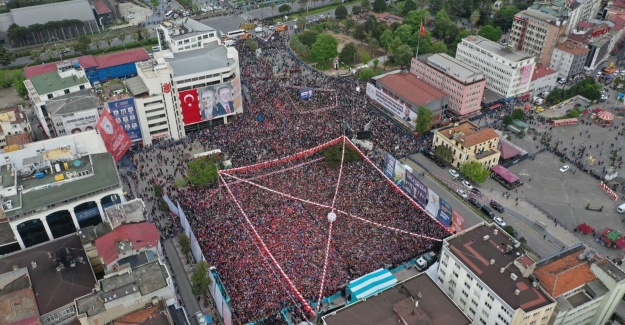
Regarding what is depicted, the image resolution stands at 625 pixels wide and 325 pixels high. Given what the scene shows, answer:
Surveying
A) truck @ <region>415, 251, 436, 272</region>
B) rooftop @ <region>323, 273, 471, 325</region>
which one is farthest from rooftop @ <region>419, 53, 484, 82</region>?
rooftop @ <region>323, 273, 471, 325</region>

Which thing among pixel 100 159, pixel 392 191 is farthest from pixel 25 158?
pixel 392 191

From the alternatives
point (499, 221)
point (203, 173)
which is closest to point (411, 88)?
point (499, 221)

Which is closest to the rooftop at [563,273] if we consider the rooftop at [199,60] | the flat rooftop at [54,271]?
the flat rooftop at [54,271]

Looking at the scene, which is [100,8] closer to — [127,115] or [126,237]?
[127,115]

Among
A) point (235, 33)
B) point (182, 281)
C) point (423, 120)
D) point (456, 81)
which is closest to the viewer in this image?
point (182, 281)

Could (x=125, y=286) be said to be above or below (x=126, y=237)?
above

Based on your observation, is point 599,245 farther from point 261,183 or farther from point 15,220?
point 15,220
